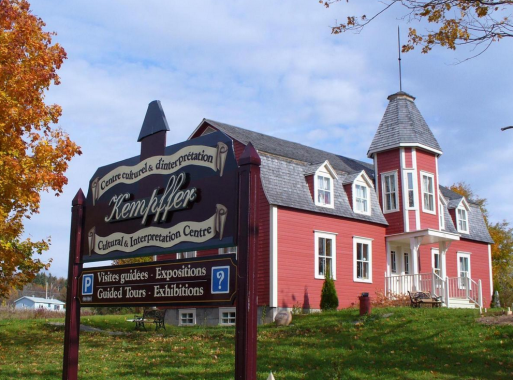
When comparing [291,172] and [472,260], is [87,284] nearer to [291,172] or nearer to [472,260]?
[291,172]

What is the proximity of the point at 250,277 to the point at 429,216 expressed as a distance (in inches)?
834

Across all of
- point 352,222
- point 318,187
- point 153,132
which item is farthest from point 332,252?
point 153,132

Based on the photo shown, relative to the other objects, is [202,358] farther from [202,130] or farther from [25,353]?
[202,130]

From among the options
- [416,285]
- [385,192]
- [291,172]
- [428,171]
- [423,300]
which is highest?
[428,171]

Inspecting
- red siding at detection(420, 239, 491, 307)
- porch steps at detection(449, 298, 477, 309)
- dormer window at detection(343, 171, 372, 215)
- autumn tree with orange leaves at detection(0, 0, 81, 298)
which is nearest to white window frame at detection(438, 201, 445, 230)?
red siding at detection(420, 239, 491, 307)

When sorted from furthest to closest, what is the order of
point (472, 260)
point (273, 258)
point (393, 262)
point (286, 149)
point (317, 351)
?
1. point (472, 260)
2. point (393, 262)
3. point (286, 149)
4. point (273, 258)
5. point (317, 351)

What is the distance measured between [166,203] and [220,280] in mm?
1679

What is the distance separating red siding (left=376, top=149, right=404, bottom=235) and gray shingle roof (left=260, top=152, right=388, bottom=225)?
158 cm

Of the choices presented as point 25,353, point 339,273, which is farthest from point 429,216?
point 25,353

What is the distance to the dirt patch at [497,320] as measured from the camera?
14.5 m

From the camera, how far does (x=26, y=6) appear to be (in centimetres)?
1559

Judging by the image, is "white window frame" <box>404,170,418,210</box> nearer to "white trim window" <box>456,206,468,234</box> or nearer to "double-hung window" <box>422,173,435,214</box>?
"double-hung window" <box>422,173,435,214</box>

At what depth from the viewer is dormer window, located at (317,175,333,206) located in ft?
76.3

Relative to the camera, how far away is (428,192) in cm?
2594
